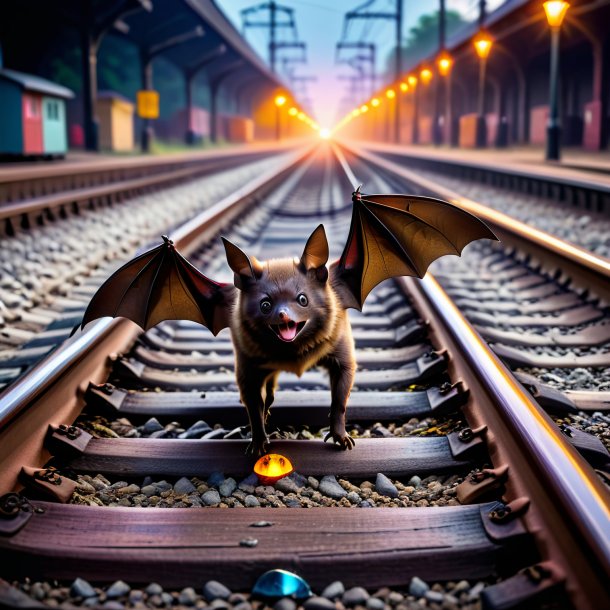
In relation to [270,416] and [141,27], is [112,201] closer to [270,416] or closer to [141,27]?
[270,416]

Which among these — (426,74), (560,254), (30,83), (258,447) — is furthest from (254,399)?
(426,74)

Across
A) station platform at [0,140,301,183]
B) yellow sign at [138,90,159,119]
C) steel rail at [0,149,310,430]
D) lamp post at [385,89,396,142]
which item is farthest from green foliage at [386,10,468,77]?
steel rail at [0,149,310,430]

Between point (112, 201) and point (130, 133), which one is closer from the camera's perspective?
point (112, 201)

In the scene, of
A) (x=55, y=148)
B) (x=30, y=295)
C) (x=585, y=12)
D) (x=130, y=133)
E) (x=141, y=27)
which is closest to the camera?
(x=30, y=295)

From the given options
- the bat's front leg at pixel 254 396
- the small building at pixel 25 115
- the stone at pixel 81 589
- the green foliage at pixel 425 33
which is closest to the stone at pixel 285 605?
the stone at pixel 81 589

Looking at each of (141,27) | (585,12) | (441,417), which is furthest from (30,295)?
(141,27)

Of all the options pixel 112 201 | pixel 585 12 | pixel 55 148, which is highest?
pixel 585 12
